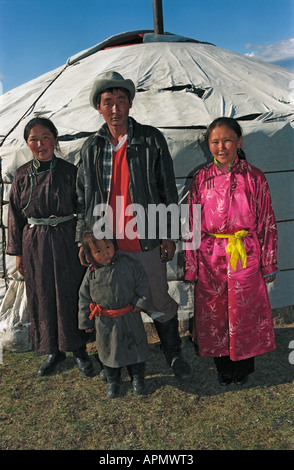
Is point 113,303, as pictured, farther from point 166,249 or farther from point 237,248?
point 237,248

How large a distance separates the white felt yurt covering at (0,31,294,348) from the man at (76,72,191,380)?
604mm

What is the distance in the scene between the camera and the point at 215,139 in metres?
2.30

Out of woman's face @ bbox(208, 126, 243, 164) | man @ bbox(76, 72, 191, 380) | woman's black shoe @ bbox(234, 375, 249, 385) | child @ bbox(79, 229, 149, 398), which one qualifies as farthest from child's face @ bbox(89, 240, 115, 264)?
woman's black shoe @ bbox(234, 375, 249, 385)

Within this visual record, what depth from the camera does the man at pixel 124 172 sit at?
232 centimetres

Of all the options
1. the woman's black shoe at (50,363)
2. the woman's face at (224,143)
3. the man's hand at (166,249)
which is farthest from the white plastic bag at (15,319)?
the woman's face at (224,143)

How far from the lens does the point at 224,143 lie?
7.52ft

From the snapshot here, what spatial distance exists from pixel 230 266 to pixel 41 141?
4.24 feet

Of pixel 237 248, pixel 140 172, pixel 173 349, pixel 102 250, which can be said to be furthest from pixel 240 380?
pixel 140 172

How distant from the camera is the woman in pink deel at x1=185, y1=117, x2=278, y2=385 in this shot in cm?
231

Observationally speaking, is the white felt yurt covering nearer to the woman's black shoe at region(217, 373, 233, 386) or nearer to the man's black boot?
the man's black boot

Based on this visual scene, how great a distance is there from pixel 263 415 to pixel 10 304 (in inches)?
79.1

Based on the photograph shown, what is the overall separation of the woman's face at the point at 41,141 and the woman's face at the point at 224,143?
932 millimetres
